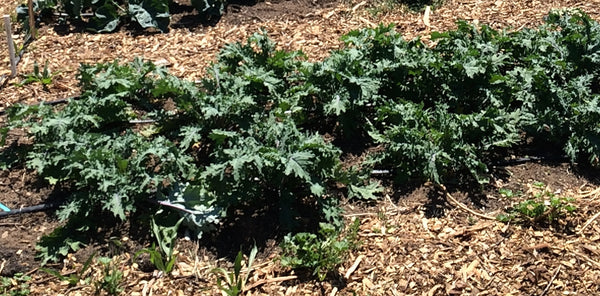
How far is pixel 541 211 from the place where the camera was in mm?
4680

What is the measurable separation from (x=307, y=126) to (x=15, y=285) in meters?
2.39

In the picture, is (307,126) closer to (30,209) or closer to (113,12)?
(30,209)

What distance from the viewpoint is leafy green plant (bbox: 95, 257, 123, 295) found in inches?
173

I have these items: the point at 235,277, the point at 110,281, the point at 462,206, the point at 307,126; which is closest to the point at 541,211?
the point at 462,206

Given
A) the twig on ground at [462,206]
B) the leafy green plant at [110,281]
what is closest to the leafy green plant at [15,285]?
the leafy green plant at [110,281]

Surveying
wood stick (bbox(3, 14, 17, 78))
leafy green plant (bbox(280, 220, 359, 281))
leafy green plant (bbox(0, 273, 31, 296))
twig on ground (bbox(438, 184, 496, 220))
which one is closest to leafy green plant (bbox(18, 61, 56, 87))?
wood stick (bbox(3, 14, 17, 78))

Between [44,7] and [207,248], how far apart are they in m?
3.90

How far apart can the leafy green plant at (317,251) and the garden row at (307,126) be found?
15 millimetres

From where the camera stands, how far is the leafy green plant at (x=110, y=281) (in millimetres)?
4395

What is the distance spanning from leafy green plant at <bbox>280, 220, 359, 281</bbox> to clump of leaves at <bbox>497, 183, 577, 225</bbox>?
1088 mm

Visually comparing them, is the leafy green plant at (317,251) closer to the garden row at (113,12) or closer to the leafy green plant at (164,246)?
the leafy green plant at (164,246)

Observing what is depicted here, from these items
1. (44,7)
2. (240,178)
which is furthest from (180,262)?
(44,7)

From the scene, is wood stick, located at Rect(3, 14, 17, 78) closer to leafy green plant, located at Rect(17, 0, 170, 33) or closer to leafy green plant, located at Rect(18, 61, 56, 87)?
leafy green plant, located at Rect(18, 61, 56, 87)

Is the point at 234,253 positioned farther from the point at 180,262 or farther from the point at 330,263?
the point at 330,263
